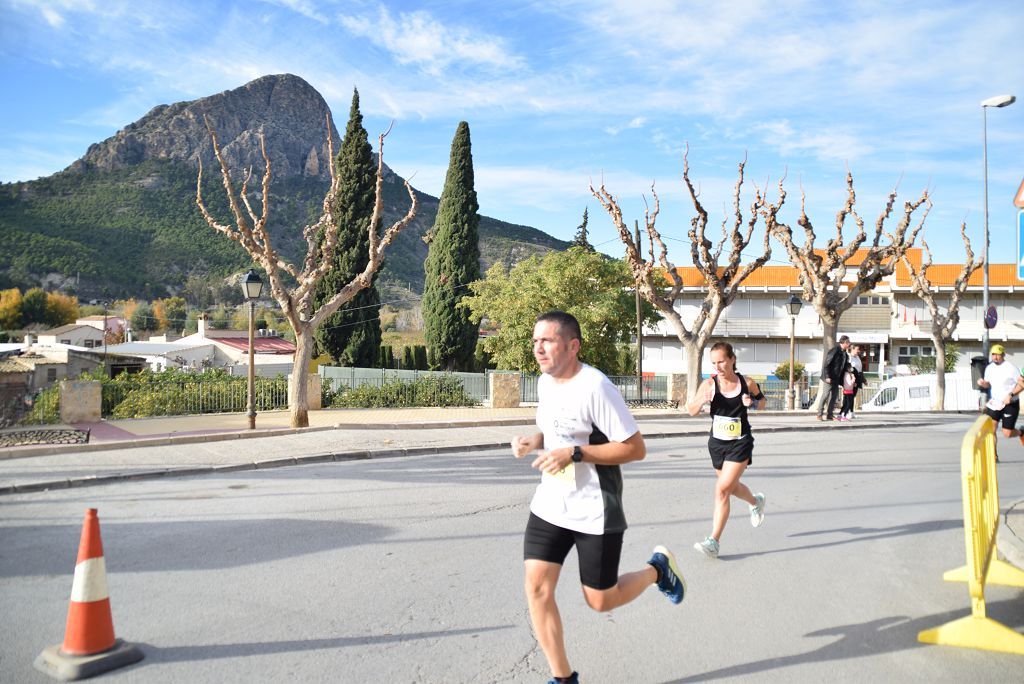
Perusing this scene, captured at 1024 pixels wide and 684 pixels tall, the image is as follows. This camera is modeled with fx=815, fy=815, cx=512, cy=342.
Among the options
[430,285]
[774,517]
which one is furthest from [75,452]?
[430,285]

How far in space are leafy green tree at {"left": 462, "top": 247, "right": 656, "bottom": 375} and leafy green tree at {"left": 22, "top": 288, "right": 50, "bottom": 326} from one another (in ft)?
191

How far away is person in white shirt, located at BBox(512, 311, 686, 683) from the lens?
3.70m

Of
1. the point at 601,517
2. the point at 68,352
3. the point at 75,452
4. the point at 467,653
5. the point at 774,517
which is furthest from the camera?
the point at 68,352

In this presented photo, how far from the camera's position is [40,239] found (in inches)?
3406

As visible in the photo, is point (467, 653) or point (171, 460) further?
point (171, 460)

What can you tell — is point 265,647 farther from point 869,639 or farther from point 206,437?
point 206,437

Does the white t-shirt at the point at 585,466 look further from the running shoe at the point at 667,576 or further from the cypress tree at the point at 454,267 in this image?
the cypress tree at the point at 454,267

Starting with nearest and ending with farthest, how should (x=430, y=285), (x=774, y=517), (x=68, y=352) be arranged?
1. (x=774, y=517)
2. (x=68, y=352)
3. (x=430, y=285)

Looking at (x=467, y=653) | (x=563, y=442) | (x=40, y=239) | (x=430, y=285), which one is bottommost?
(x=467, y=653)

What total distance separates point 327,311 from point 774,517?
12278 millimetres

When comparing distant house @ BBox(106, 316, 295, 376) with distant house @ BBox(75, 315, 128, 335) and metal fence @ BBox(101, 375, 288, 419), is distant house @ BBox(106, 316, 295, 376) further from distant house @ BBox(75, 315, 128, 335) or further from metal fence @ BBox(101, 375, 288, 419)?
metal fence @ BBox(101, 375, 288, 419)

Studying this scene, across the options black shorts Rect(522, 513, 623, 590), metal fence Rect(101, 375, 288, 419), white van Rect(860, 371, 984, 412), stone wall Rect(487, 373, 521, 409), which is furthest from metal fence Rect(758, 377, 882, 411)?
black shorts Rect(522, 513, 623, 590)

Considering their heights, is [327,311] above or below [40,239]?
below

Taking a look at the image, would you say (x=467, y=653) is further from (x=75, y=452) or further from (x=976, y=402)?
(x=976, y=402)
